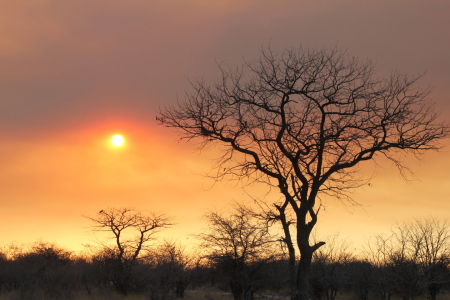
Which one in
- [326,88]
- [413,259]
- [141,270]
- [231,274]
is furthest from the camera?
[141,270]

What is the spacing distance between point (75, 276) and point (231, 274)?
1421cm

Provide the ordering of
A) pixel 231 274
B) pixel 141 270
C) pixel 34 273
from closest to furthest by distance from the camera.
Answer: pixel 231 274, pixel 34 273, pixel 141 270

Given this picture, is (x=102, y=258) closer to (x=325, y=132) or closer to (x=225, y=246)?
(x=225, y=246)

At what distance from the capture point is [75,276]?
44.0 meters

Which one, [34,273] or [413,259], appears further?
[34,273]

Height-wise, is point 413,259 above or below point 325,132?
below

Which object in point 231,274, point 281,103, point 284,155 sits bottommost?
point 231,274

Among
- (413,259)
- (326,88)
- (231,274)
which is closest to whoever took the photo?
(326,88)

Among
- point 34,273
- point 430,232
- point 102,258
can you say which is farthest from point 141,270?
point 430,232

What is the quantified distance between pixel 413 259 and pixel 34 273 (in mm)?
28150

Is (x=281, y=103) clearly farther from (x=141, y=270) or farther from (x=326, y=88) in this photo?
(x=141, y=270)

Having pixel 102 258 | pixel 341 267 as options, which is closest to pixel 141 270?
pixel 102 258

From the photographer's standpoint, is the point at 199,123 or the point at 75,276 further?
the point at 75,276

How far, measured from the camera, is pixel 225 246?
38094mm
